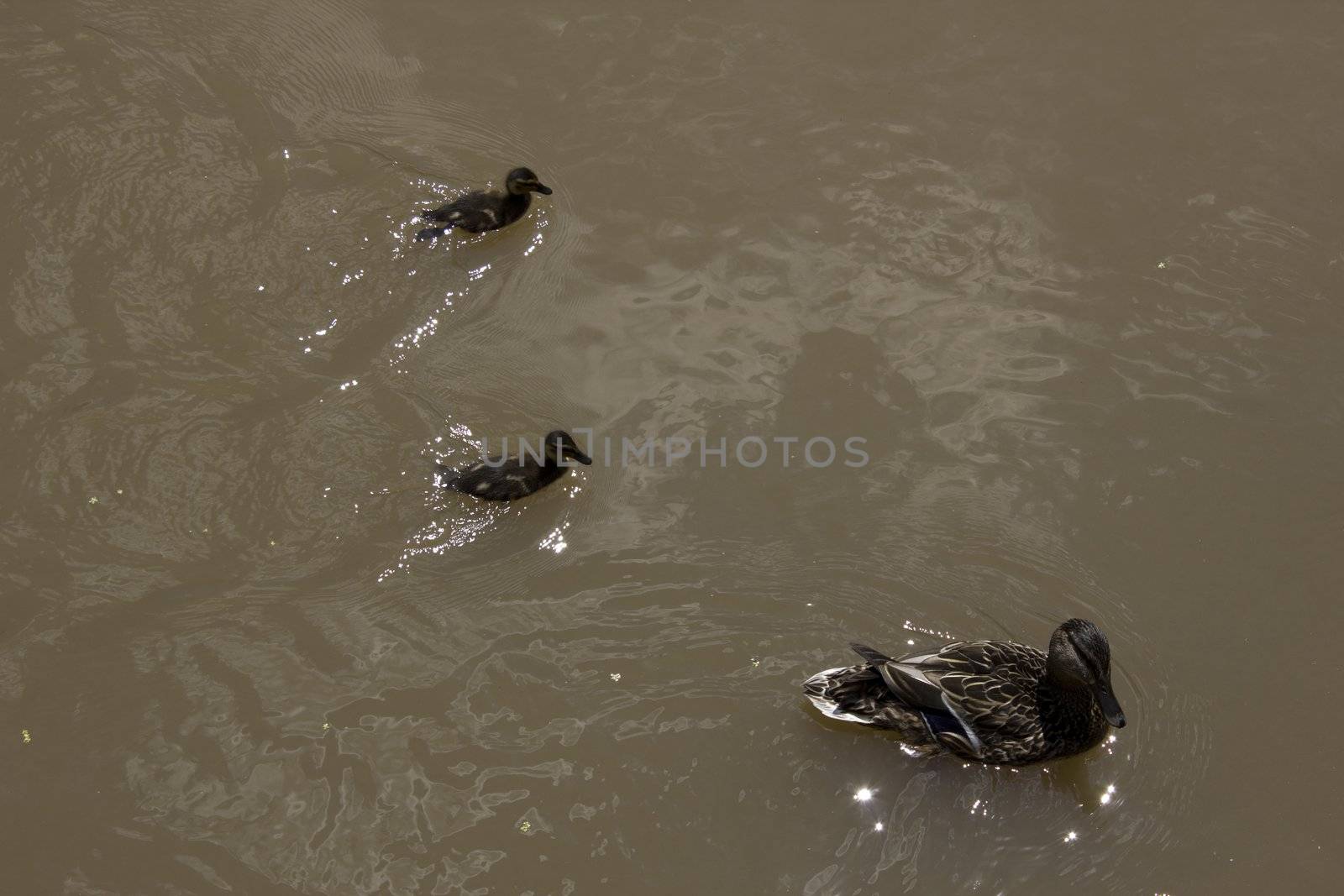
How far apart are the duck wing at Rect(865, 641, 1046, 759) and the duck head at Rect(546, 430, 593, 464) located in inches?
55.0

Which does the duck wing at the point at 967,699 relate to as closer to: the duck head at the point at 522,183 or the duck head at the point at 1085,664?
the duck head at the point at 1085,664

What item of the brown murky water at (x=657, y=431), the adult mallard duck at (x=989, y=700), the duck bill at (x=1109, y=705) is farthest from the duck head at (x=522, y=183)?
the duck bill at (x=1109, y=705)

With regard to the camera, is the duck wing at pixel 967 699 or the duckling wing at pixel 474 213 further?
the duckling wing at pixel 474 213

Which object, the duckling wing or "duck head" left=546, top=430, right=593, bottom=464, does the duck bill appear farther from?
the duckling wing

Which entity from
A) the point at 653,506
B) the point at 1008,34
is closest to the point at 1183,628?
the point at 653,506

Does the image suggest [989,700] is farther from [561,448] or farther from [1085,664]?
[561,448]

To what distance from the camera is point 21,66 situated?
5.82 meters

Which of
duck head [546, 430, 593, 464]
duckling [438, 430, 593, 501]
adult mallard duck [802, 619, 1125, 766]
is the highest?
duck head [546, 430, 593, 464]

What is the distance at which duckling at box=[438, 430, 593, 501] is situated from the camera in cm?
443

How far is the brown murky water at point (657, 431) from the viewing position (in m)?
3.79

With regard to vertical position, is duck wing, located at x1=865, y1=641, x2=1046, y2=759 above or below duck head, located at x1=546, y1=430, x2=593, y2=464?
below

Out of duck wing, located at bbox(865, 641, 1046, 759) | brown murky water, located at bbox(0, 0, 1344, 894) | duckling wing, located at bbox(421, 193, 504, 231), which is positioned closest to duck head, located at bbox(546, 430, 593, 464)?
brown murky water, located at bbox(0, 0, 1344, 894)

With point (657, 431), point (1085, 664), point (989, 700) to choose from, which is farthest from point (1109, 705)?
point (657, 431)

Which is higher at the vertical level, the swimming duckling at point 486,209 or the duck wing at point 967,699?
the swimming duckling at point 486,209
